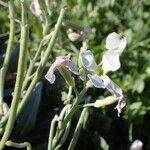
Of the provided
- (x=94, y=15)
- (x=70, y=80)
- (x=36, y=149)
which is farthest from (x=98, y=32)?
(x=70, y=80)

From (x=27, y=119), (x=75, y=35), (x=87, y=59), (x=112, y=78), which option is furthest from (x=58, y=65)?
Result: (x=112, y=78)

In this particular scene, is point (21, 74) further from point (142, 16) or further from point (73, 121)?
point (142, 16)

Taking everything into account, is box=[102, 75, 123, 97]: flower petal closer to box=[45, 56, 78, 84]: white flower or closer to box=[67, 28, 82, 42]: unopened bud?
box=[45, 56, 78, 84]: white flower

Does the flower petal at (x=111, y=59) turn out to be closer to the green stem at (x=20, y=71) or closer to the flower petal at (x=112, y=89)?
the flower petal at (x=112, y=89)

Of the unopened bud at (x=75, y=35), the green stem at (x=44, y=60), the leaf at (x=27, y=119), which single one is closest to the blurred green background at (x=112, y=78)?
the leaf at (x=27, y=119)

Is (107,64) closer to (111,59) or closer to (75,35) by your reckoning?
(111,59)

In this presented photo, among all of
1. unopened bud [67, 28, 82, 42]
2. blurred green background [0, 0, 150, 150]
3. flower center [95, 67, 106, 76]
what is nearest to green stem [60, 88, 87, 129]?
flower center [95, 67, 106, 76]

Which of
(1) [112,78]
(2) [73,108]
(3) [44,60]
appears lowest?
(1) [112,78]

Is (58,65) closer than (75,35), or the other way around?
(58,65)

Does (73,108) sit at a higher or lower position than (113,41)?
lower
